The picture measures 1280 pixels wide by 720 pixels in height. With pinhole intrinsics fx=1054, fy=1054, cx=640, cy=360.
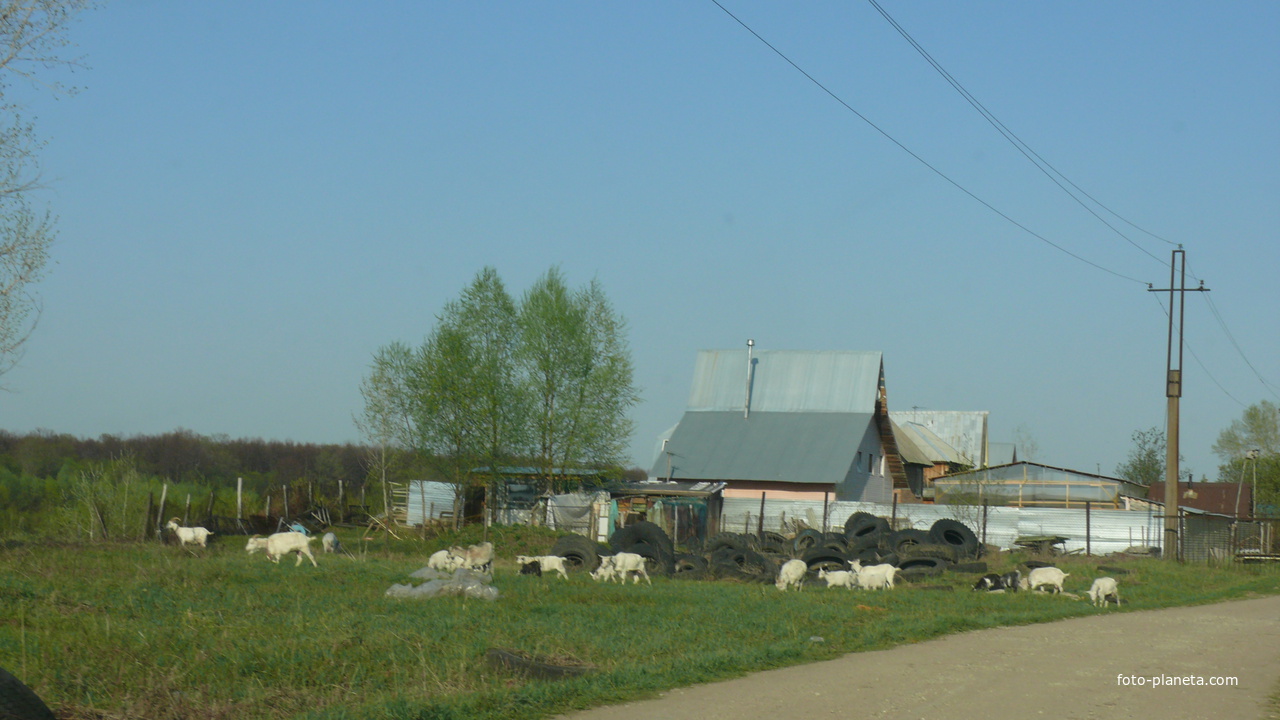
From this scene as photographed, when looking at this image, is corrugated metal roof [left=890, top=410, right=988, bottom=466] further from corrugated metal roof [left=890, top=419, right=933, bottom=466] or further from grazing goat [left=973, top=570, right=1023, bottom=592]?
grazing goat [left=973, top=570, right=1023, bottom=592]

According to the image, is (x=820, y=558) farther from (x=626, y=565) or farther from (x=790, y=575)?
(x=626, y=565)

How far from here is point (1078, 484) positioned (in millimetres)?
44812

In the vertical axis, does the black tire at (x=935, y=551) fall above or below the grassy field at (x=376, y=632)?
above

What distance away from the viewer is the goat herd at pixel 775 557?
21109 millimetres

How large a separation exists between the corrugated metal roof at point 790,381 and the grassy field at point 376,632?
79.9 ft

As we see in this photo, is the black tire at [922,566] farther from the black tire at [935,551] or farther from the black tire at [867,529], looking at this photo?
the black tire at [867,529]

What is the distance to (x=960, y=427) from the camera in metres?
74.5

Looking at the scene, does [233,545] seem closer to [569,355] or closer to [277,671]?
[569,355]

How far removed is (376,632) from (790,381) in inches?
1464

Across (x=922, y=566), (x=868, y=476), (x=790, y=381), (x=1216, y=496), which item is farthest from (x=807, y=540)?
(x=1216, y=496)

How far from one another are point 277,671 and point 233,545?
22027 mm

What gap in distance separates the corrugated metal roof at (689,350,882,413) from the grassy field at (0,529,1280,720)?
24361mm

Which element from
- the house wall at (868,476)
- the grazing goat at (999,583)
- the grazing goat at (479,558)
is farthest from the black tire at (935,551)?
the house wall at (868,476)

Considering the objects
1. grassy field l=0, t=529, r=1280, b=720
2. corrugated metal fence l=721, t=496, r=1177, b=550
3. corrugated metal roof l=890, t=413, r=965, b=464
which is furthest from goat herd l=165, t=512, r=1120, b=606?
corrugated metal roof l=890, t=413, r=965, b=464
